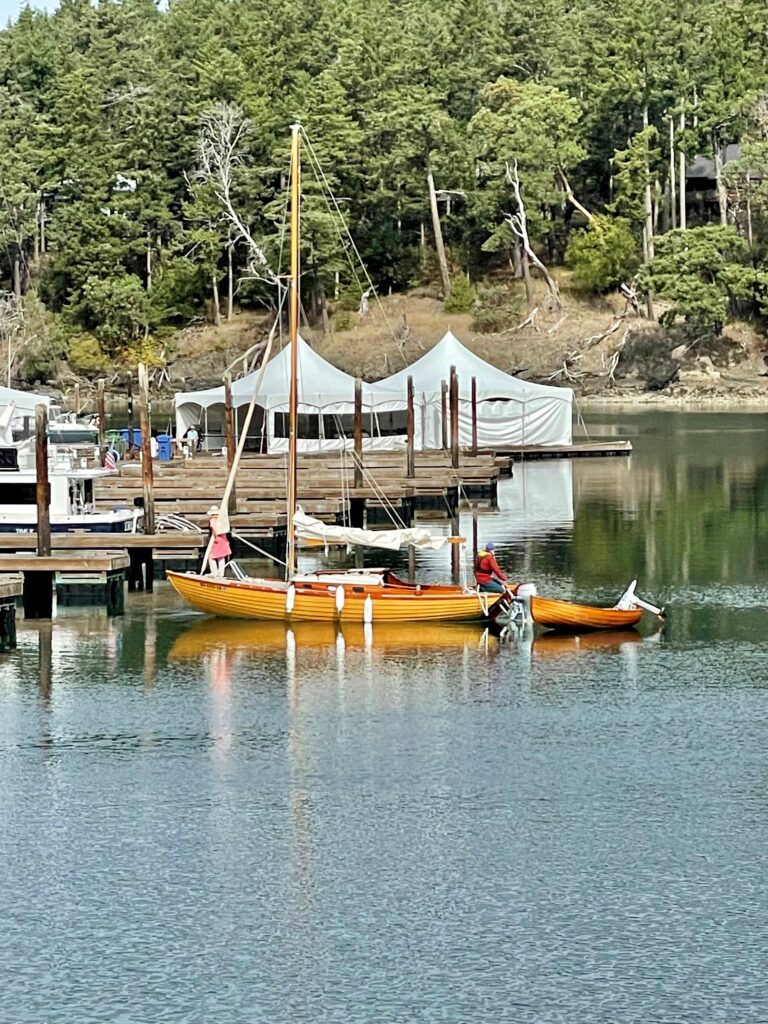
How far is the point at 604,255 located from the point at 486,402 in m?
42.5

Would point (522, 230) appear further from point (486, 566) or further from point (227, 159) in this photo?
point (486, 566)

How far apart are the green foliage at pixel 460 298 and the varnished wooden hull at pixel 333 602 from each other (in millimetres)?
78690

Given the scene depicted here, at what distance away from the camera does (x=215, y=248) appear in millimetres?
112000

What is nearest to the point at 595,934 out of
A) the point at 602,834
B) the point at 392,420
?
Result: the point at 602,834

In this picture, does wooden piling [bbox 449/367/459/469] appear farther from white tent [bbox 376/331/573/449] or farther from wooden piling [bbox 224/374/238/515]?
white tent [bbox 376/331/573/449]

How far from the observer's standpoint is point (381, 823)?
877 inches

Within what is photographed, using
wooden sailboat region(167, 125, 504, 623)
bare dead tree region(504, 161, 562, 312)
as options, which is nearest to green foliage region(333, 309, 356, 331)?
bare dead tree region(504, 161, 562, 312)

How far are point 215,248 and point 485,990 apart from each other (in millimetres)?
97292

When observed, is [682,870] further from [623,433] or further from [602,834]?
[623,433]

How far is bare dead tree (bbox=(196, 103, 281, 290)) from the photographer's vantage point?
11006 cm

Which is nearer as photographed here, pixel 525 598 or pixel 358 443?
pixel 525 598

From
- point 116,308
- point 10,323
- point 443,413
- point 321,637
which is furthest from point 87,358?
point 321,637

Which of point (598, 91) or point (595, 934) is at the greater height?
point (598, 91)

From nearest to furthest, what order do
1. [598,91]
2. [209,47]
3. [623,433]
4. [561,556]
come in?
[561,556] < [623,433] < [598,91] < [209,47]
